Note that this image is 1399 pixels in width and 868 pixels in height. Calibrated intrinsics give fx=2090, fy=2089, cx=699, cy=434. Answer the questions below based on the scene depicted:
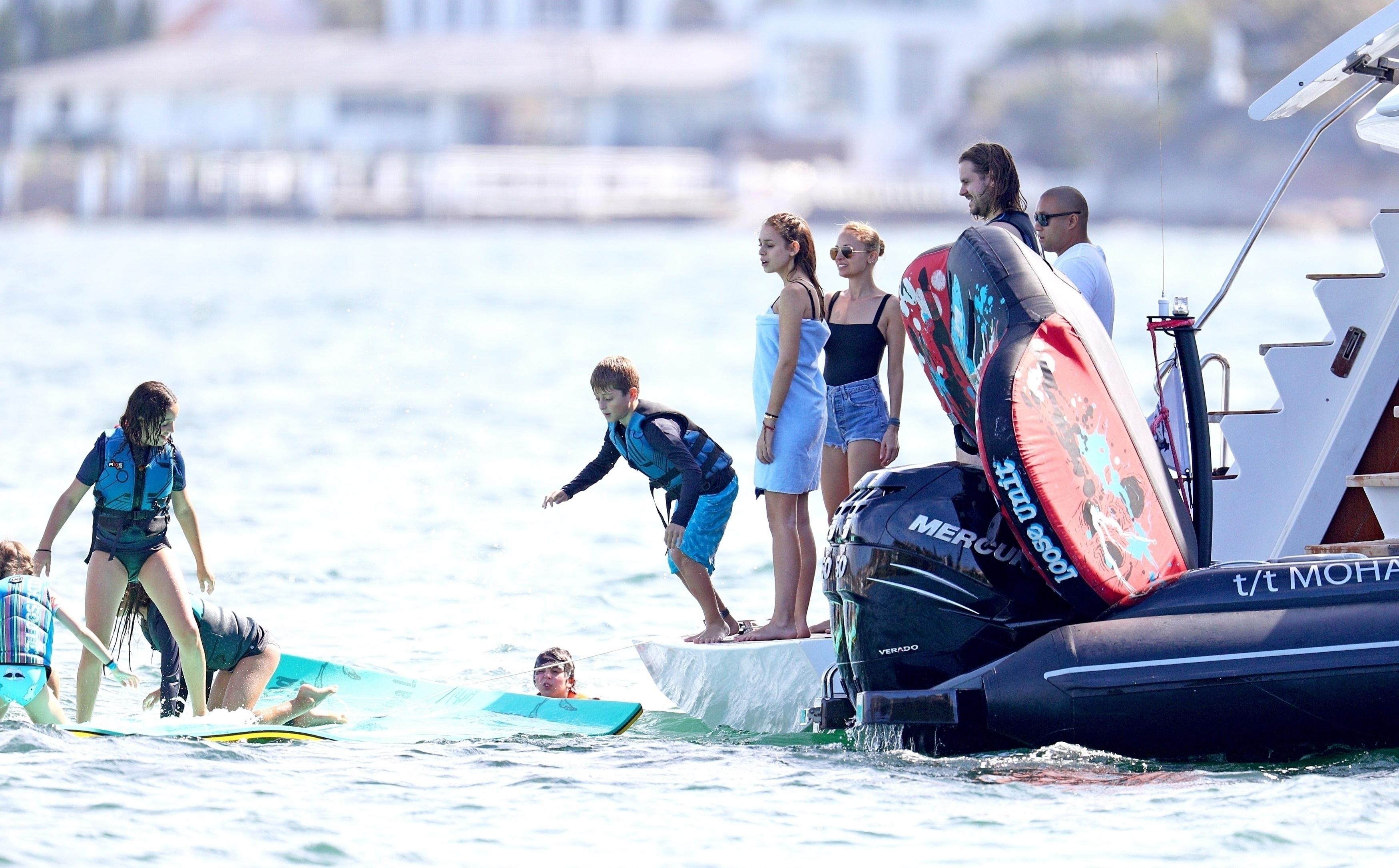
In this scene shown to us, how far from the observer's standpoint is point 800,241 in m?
8.23

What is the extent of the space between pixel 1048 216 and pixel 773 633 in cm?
202

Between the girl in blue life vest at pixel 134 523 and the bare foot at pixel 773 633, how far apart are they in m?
2.15

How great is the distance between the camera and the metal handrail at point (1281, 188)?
787 centimetres

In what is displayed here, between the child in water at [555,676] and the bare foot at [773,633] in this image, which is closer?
the bare foot at [773,633]

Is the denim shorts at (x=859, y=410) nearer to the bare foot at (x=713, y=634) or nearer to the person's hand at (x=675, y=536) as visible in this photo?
the person's hand at (x=675, y=536)

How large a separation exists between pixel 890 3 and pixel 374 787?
82.6 m

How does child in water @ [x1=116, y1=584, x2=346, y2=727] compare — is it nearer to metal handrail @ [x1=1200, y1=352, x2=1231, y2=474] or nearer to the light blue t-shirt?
the light blue t-shirt

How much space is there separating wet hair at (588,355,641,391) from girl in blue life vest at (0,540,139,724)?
82.5 inches

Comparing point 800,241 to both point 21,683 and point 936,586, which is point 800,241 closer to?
point 936,586

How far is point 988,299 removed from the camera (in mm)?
7137

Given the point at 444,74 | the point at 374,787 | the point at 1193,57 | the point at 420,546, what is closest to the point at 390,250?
the point at 444,74

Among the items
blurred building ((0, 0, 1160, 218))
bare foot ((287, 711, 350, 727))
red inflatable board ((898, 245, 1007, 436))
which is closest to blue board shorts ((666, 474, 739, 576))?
red inflatable board ((898, 245, 1007, 436))

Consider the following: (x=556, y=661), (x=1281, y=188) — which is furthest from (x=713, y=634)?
(x=1281, y=188)

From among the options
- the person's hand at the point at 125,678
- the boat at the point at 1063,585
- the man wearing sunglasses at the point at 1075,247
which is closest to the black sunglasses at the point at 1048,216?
the man wearing sunglasses at the point at 1075,247
